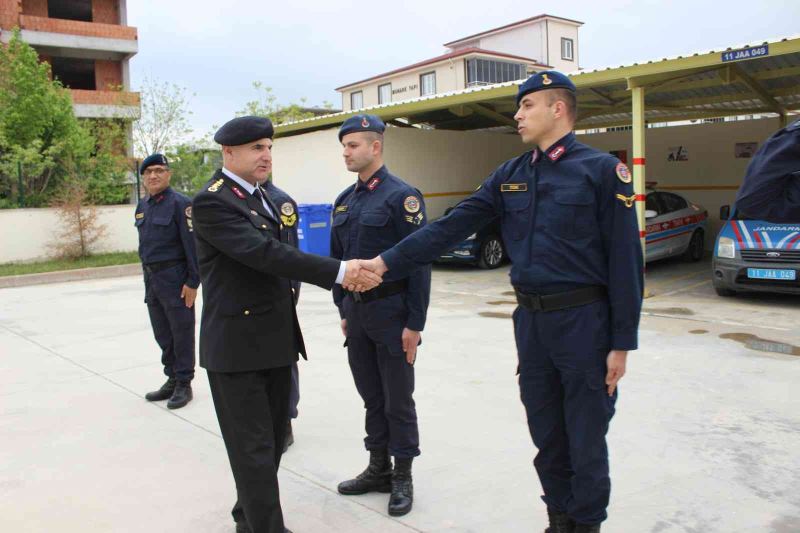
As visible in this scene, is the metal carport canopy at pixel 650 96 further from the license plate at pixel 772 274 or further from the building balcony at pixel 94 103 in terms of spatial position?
the building balcony at pixel 94 103

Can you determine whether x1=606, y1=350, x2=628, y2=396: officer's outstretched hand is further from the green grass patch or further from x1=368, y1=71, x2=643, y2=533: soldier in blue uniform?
the green grass patch


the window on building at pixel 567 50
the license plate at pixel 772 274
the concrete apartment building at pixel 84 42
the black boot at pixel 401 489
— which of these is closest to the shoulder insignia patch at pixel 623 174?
the black boot at pixel 401 489

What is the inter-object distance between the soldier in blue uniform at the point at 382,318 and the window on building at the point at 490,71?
4441 cm

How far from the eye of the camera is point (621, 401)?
4969mm

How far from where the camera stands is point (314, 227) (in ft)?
47.6

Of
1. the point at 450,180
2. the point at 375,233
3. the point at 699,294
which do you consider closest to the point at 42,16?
the point at 450,180

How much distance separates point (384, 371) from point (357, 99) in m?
55.1

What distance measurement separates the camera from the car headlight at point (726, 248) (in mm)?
8953

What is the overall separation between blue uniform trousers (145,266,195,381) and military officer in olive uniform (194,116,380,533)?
2348mm

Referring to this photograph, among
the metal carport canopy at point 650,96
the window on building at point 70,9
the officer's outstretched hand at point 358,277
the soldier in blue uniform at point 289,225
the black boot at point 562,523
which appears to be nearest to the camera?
the black boot at point 562,523

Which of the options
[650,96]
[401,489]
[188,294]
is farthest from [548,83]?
[650,96]

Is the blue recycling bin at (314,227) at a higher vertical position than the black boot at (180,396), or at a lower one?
higher

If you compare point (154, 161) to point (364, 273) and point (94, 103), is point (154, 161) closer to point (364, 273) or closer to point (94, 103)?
point (364, 273)

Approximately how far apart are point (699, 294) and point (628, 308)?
8071 millimetres
